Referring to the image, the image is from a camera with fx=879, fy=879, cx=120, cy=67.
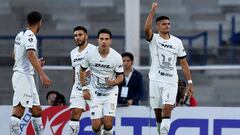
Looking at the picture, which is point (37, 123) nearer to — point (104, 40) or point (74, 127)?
point (74, 127)

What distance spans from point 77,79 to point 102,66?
699mm

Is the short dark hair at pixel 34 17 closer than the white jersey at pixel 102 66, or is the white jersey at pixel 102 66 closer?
the short dark hair at pixel 34 17

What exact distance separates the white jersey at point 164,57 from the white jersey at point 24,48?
190 cm

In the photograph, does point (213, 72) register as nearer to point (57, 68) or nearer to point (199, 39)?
point (199, 39)

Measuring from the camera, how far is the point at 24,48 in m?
12.8

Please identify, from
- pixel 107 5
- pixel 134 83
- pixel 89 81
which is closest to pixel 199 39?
pixel 107 5

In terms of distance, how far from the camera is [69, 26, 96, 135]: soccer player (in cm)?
Result: 1350

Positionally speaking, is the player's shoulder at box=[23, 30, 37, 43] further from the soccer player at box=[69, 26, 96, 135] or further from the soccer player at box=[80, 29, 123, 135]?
the soccer player at box=[69, 26, 96, 135]

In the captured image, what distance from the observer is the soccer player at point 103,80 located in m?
13.0

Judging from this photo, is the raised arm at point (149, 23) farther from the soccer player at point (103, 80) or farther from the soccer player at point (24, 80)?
the soccer player at point (24, 80)

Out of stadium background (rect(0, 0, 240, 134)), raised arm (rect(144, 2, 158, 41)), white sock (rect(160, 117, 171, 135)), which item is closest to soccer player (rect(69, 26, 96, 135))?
raised arm (rect(144, 2, 158, 41))

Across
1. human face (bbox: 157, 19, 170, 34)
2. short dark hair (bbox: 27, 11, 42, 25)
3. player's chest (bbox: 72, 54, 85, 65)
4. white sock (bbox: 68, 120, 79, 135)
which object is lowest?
white sock (bbox: 68, 120, 79, 135)

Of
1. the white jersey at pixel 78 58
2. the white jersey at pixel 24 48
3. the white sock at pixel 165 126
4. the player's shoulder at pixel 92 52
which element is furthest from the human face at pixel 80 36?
the white sock at pixel 165 126

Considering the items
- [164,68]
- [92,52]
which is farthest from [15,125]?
[164,68]
